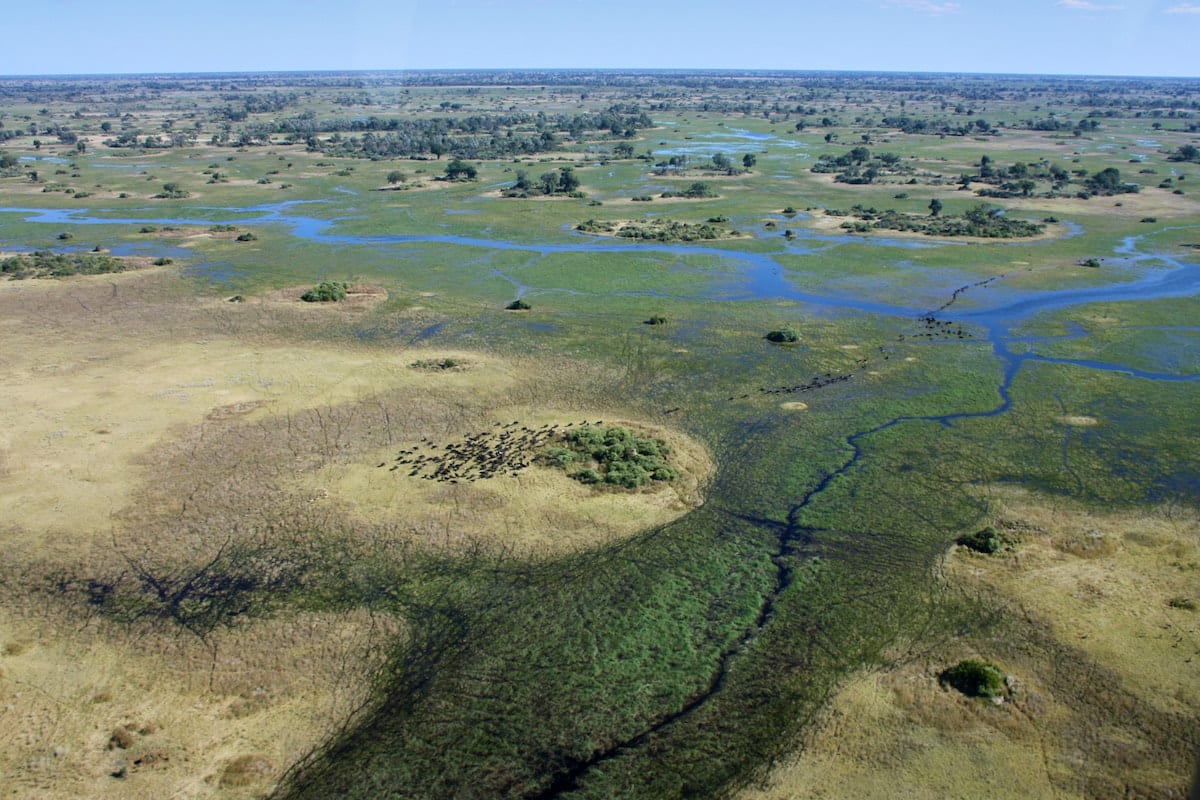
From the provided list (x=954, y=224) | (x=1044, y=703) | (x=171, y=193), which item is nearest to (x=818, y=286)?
(x=954, y=224)

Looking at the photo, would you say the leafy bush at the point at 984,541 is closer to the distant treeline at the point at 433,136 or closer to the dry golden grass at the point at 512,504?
the dry golden grass at the point at 512,504

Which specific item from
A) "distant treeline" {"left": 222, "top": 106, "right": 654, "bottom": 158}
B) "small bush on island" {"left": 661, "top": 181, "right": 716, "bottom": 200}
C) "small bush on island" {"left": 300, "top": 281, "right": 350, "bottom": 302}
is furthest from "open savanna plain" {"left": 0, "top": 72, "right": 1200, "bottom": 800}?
"distant treeline" {"left": 222, "top": 106, "right": 654, "bottom": 158}

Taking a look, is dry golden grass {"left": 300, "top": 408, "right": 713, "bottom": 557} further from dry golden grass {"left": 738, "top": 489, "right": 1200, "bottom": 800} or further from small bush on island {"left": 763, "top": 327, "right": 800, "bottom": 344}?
small bush on island {"left": 763, "top": 327, "right": 800, "bottom": 344}

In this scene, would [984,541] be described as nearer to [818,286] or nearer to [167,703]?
[167,703]

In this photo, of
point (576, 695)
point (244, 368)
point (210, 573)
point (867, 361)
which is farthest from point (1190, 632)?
point (244, 368)

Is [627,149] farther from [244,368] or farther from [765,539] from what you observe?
[765,539]

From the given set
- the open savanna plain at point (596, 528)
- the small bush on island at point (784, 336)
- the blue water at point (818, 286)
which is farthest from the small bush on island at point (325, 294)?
the small bush on island at point (784, 336)
